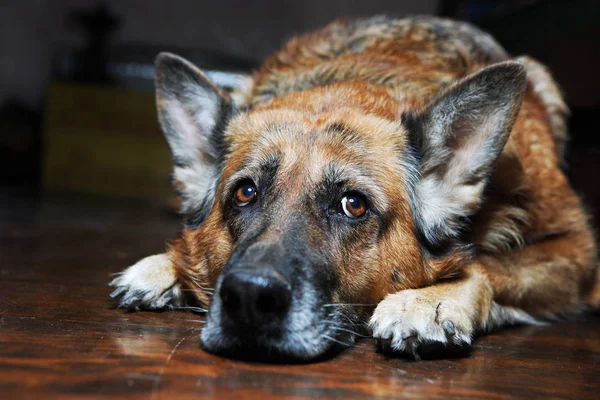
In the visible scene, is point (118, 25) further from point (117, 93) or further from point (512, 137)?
point (512, 137)

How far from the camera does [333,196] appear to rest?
203 cm

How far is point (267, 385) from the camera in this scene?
1.50 m

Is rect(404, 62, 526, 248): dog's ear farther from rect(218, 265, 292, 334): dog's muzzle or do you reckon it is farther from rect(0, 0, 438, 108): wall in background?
rect(0, 0, 438, 108): wall in background

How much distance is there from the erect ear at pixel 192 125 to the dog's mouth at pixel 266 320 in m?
0.75

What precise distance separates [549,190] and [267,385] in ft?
5.37

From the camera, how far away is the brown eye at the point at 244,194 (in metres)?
2.13

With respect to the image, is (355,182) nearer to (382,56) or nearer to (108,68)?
(382,56)

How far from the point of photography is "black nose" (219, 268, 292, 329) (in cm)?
165

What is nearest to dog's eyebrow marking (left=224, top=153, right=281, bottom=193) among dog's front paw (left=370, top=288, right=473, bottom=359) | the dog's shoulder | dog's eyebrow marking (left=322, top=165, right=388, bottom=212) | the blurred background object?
dog's eyebrow marking (left=322, top=165, right=388, bottom=212)

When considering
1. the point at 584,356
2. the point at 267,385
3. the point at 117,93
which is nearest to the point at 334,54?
the point at 584,356

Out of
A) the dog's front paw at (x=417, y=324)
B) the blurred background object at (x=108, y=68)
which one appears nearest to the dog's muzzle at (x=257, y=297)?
the dog's front paw at (x=417, y=324)

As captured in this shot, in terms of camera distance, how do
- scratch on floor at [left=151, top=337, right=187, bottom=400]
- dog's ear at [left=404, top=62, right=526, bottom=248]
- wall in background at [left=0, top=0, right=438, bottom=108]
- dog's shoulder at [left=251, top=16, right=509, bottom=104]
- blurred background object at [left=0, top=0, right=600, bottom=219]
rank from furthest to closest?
wall in background at [left=0, top=0, right=438, bottom=108] < blurred background object at [left=0, top=0, right=600, bottom=219] < dog's shoulder at [left=251, top=16, right=509, bottom=104] < dog's ear at [left=404, top=62, right=526, bottom=248] < scratch on floor at [left=151, top=337, right=187, bottom=400]

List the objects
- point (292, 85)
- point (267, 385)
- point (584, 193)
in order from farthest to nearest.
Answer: point (584, 193), point (292, 85), point (267, 385)

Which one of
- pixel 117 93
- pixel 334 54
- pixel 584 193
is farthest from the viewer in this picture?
pixel 117 93
